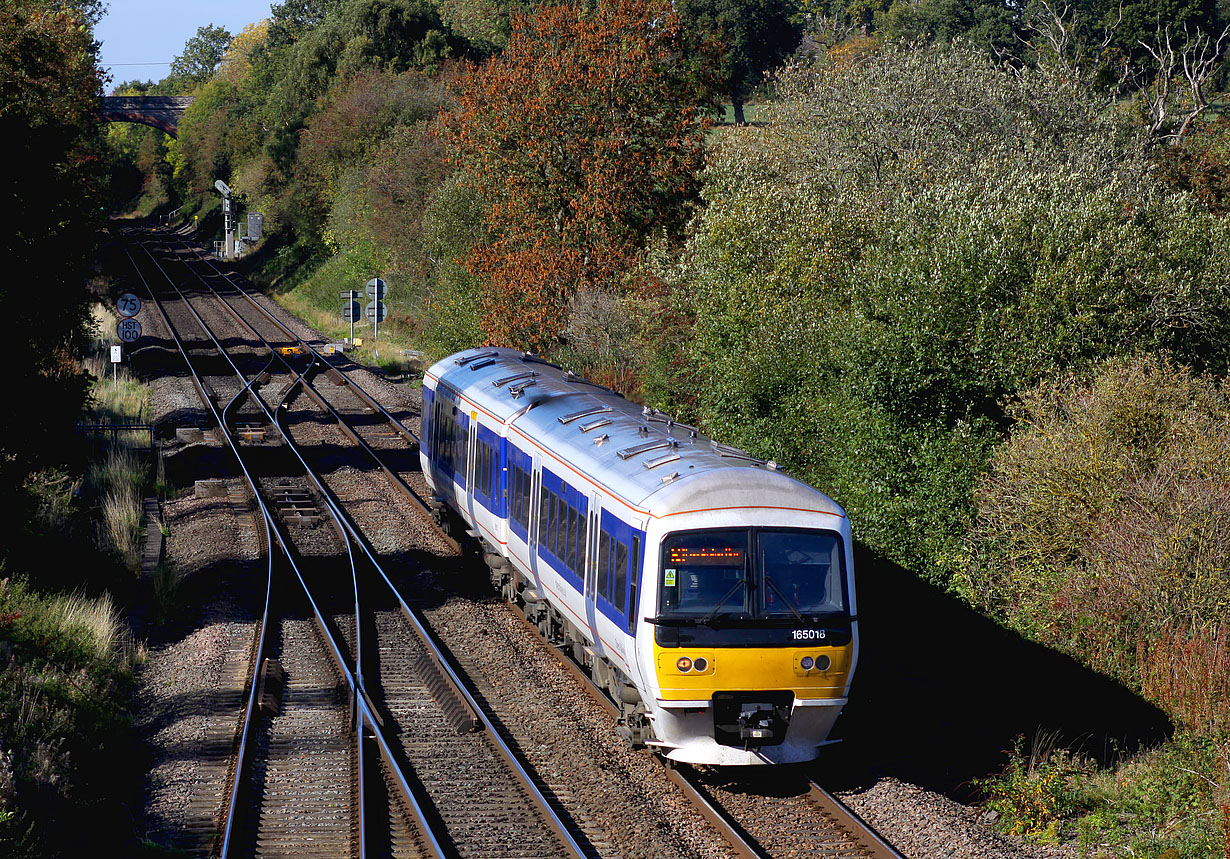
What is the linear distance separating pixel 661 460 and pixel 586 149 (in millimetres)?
20183

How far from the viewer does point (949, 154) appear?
938 inches

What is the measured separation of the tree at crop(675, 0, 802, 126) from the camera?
2995 inches

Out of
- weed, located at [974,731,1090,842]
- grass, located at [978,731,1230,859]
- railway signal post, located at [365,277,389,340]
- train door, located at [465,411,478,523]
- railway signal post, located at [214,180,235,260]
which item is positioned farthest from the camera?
railway signal post, located at [214,180,235,260]

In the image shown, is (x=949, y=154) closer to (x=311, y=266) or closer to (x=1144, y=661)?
(x=1144, y=661)

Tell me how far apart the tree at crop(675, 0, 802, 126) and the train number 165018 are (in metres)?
68.7

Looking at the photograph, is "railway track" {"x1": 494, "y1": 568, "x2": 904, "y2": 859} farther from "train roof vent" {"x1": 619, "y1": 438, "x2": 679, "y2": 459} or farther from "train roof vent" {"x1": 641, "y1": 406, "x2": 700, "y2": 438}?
"train roof vent" {"x1": 641, "y1": 406, "x2": 700, "y2": 438}

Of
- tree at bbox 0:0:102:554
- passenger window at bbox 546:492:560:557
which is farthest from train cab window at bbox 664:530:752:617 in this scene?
tree at bbox 0:0:102:554

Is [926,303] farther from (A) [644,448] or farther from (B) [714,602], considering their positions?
(B) [714,602]

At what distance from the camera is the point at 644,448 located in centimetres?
1245

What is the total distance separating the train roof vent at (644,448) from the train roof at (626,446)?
0.01 meters

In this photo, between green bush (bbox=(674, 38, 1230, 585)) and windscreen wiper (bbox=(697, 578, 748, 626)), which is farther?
green bush (bbox=(674, 38, 1230, 585))

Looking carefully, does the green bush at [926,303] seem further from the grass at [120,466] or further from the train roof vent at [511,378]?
the grass at [120,466]

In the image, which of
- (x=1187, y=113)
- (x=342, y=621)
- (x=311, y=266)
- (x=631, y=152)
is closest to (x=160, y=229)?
(x=311, y=266)

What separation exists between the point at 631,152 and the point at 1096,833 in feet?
76.1
